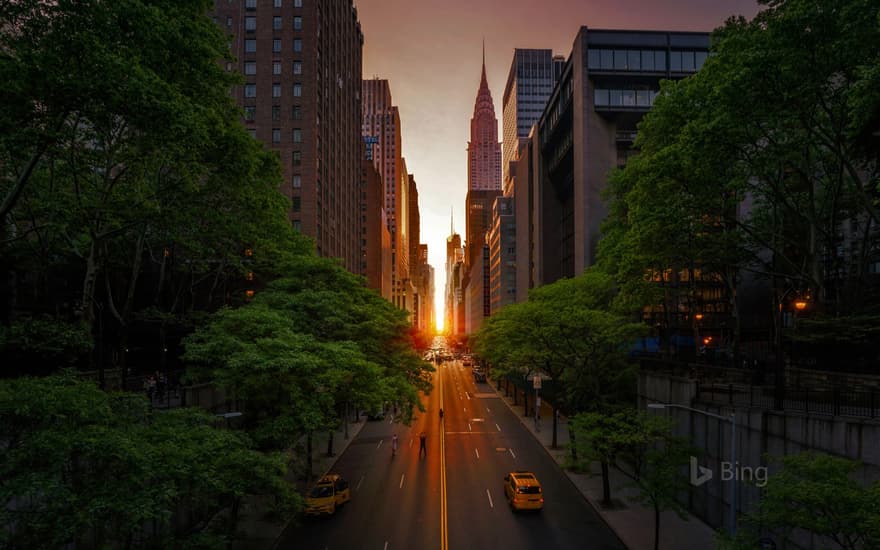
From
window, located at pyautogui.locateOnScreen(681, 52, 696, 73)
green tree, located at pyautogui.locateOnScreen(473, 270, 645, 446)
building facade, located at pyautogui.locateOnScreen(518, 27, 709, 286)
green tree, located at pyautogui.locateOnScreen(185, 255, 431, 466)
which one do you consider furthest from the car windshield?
window, located at pyautogui.locateOnScreen(681, 52, 696, 73)

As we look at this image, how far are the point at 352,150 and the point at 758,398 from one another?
86925mm

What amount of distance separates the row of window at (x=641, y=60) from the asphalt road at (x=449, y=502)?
40496mm

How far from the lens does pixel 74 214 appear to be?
56.9 ft

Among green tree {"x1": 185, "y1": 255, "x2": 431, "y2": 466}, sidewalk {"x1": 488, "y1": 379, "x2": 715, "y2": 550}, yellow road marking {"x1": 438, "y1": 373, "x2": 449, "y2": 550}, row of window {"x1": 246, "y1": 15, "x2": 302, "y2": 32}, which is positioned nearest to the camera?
green tree {"x1": 185, "y1": 255, "x2": 431, "y2": 466}

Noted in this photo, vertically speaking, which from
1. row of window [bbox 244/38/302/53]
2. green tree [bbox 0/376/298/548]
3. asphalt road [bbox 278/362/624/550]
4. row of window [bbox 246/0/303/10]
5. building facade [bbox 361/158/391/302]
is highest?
row of window [bbox 246/0/303/10]

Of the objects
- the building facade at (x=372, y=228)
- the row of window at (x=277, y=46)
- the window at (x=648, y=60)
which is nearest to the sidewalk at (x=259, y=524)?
the window at (x=648, y=60)

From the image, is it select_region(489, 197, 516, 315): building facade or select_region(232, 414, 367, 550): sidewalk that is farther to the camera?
select_region(489, 197, 516, 315): building facade

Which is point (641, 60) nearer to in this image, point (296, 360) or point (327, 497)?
point (296, 360)

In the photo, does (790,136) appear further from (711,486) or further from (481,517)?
(481,517)

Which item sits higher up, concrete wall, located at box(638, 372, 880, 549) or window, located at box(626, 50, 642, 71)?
window, located at box(626, 50, 642, 71)

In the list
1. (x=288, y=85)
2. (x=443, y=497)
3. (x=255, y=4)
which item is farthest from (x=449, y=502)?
(x=255, y=4)

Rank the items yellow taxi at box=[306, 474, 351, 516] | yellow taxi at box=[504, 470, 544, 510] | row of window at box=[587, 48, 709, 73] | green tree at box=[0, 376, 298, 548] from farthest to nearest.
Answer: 1. row of window at box=[587, 48, 709, 73]
2. yellow taxi at box=[504, 470, 544, 510]
3. yellow taxi at box=[306, 474, 351, 516]
4. green tree at box=[0, 376, 298, 548]

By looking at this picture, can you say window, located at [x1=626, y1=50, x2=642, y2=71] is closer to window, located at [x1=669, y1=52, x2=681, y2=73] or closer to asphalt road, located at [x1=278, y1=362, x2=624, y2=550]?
window, located at [x1=669, y1=52, x2=681, y2=73]

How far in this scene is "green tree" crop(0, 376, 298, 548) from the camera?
8.72m
